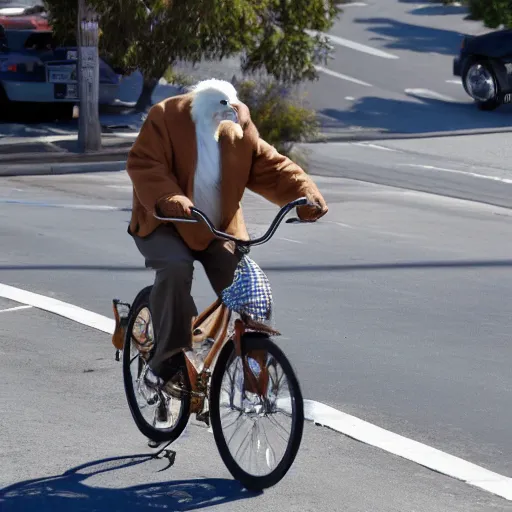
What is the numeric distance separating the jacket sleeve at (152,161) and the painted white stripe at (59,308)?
10.4ft

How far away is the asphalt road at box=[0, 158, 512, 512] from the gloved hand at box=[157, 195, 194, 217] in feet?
3.86

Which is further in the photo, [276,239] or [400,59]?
[400,59]

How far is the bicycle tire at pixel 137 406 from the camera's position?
6.18 m

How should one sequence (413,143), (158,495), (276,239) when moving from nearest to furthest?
(158,495) < (276,239) < (413,143)

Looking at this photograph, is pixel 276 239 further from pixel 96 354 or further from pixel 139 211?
pixel 139 211

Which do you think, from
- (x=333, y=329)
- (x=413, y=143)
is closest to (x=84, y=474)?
(x=333, y=329)

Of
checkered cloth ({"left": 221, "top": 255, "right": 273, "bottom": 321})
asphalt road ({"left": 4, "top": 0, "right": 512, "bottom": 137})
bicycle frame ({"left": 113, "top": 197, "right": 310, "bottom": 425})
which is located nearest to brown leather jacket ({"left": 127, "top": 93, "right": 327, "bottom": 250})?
bicycle frame ({"left": 113, "top": 197, "right": 310, "bottom": 425})

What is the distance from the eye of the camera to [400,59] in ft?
108

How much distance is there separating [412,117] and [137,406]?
20.2 m

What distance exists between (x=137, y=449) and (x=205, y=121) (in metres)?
1.60

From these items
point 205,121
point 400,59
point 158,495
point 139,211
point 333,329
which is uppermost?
point 205,121

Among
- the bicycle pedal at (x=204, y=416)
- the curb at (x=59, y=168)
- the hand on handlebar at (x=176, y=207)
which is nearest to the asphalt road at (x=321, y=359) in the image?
the bicycle pedal at (x=204, y=416)

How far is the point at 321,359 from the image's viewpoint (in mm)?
8297

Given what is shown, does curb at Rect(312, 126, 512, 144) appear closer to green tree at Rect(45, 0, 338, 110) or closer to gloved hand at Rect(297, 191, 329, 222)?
green tree at Rect(45, 0, 338, 110)
